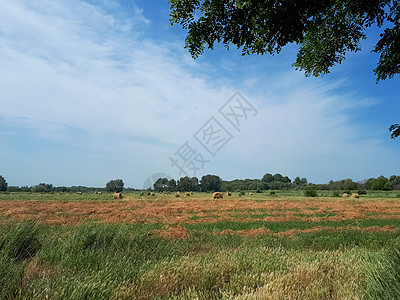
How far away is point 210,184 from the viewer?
140125mm

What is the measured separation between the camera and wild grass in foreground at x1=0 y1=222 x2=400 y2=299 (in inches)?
163

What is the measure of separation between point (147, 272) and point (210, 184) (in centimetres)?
13605

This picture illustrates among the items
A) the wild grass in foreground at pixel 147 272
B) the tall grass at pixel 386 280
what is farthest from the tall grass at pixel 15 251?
the tall grass at pixel 386 280

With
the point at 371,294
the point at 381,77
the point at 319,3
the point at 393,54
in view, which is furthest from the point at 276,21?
the point at 371,294

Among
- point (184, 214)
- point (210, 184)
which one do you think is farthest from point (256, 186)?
point (184, 214)

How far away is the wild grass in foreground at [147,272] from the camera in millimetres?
4129

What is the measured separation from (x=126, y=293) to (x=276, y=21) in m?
7.99

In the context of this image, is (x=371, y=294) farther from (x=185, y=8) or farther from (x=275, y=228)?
(x=275, y=228)

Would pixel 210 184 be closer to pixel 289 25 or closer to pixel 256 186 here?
pixel 256 186

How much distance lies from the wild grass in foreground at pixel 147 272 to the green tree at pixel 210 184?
430ft

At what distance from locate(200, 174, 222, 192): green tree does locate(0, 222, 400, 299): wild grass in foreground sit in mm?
131001

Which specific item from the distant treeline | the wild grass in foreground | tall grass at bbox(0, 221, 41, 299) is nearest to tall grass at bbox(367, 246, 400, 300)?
the wild grass in foreground

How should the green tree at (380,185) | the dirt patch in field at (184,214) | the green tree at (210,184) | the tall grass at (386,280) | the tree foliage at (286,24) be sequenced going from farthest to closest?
the green tree at (210,184) → the green tree at (380,185) → the dirt patch in field at (184,214) → the tree foliage at (286,24) → the tall grass at (386,280)

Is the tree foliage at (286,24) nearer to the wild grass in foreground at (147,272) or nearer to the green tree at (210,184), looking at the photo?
the wild grass in foreground at (147,272)
